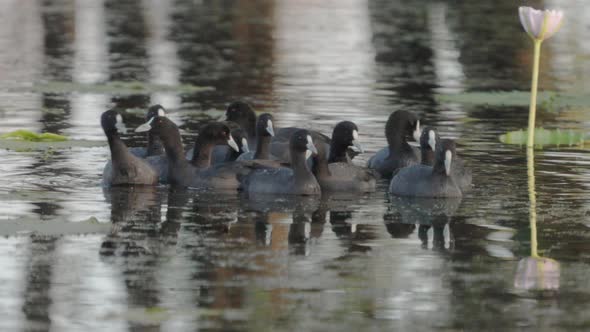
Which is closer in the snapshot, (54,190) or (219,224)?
(219,224)

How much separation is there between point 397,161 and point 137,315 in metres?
7.34

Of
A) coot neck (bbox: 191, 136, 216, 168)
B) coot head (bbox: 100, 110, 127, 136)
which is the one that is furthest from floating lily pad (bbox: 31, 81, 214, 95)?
coot head (bbox: 100, 110, 127, 136)

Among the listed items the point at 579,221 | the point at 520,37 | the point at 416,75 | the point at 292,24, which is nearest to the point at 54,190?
the point at 579,221

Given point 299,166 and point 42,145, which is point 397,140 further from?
point 42,145

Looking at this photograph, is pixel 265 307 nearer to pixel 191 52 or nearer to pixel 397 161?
pixel 397 161

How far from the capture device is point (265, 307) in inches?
366

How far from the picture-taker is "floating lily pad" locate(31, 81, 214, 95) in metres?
23.4

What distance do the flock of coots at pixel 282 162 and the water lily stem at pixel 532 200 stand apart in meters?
0.67

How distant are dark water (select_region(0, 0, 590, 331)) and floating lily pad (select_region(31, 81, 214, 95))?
16 cm

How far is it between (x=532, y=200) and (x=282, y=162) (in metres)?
2.77

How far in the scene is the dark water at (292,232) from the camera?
9.24 meters

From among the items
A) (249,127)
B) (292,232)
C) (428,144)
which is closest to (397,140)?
(428,144)

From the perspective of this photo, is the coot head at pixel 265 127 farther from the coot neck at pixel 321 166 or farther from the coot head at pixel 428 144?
the coot head at pixel 428 144

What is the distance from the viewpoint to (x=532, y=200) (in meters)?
13.8
